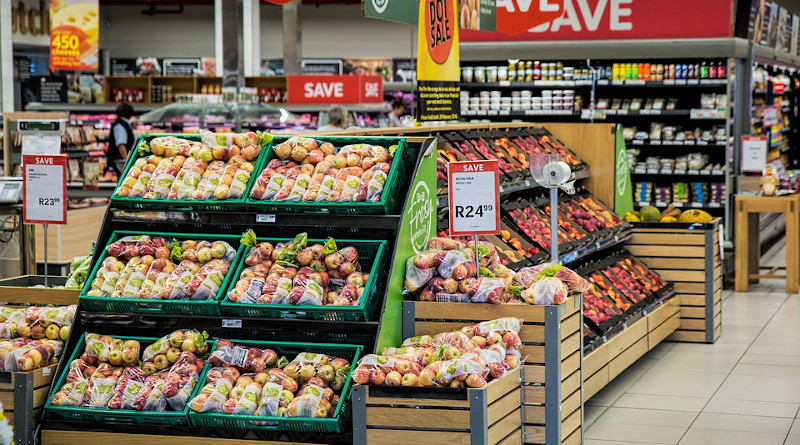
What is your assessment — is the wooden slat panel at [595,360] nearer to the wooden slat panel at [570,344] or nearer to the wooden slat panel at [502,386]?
the wooden slat panel at [570,344]

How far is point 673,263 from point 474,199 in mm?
3737

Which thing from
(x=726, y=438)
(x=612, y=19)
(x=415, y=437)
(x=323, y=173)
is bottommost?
(x=726, y=438)

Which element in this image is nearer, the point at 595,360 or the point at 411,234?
the point at 411,234

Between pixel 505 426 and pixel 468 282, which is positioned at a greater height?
pixel 468 282

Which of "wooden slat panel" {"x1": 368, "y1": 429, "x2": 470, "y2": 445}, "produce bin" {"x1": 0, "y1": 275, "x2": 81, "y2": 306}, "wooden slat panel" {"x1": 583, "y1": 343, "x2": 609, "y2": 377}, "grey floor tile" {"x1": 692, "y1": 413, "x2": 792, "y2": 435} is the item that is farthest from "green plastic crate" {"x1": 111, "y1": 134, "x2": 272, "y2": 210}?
"grey floor tile" {"x1": 692, "y1": 413, "x2": 792, "y2": 435}

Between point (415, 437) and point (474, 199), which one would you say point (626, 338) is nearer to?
point (474, 199)

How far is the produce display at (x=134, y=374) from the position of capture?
3951 millimetres

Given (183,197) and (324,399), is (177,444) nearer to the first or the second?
(324,399)

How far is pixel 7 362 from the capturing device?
4.08m

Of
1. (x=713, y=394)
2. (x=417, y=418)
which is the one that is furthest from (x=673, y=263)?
(x=417, y=418)

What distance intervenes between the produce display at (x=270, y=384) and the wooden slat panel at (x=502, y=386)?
0.56m

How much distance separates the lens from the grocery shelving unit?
400cm

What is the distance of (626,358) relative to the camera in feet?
20.9

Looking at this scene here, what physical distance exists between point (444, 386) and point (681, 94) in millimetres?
7708
